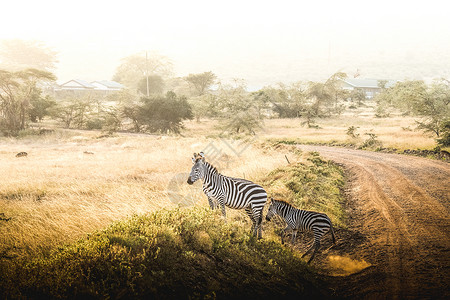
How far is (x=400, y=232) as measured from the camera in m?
8.05

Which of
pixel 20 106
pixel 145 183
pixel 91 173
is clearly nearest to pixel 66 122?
→ pixel 20 106

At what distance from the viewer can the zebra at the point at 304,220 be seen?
695cm

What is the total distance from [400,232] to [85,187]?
11.4 m

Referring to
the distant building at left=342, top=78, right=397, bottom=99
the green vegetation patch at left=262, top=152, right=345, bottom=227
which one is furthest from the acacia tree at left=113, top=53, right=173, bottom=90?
the green vegetation patch at left=262, top=152, right=345, bottom=227

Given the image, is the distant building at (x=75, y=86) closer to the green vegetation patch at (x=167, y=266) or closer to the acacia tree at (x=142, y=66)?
the acacia tree at (x=142, y=66)

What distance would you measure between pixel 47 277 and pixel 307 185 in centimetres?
981

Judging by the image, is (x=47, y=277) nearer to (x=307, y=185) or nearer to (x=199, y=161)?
(x=199, y=161)

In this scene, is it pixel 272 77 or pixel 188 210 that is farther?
pixel 272 77

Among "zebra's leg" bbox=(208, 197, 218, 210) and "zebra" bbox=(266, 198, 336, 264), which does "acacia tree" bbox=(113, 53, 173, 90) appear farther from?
"zebra" bbox=(266, 198, 336, 264)

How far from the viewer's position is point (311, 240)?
8.12 metres

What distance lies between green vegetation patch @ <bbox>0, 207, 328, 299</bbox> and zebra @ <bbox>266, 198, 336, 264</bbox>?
616 millimetres

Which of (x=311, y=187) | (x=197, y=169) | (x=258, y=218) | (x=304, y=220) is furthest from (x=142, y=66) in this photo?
(x=304, y=220)

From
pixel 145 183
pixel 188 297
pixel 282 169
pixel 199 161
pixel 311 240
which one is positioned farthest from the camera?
pixel 282 169

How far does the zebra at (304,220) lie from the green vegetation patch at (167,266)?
2.02ft
